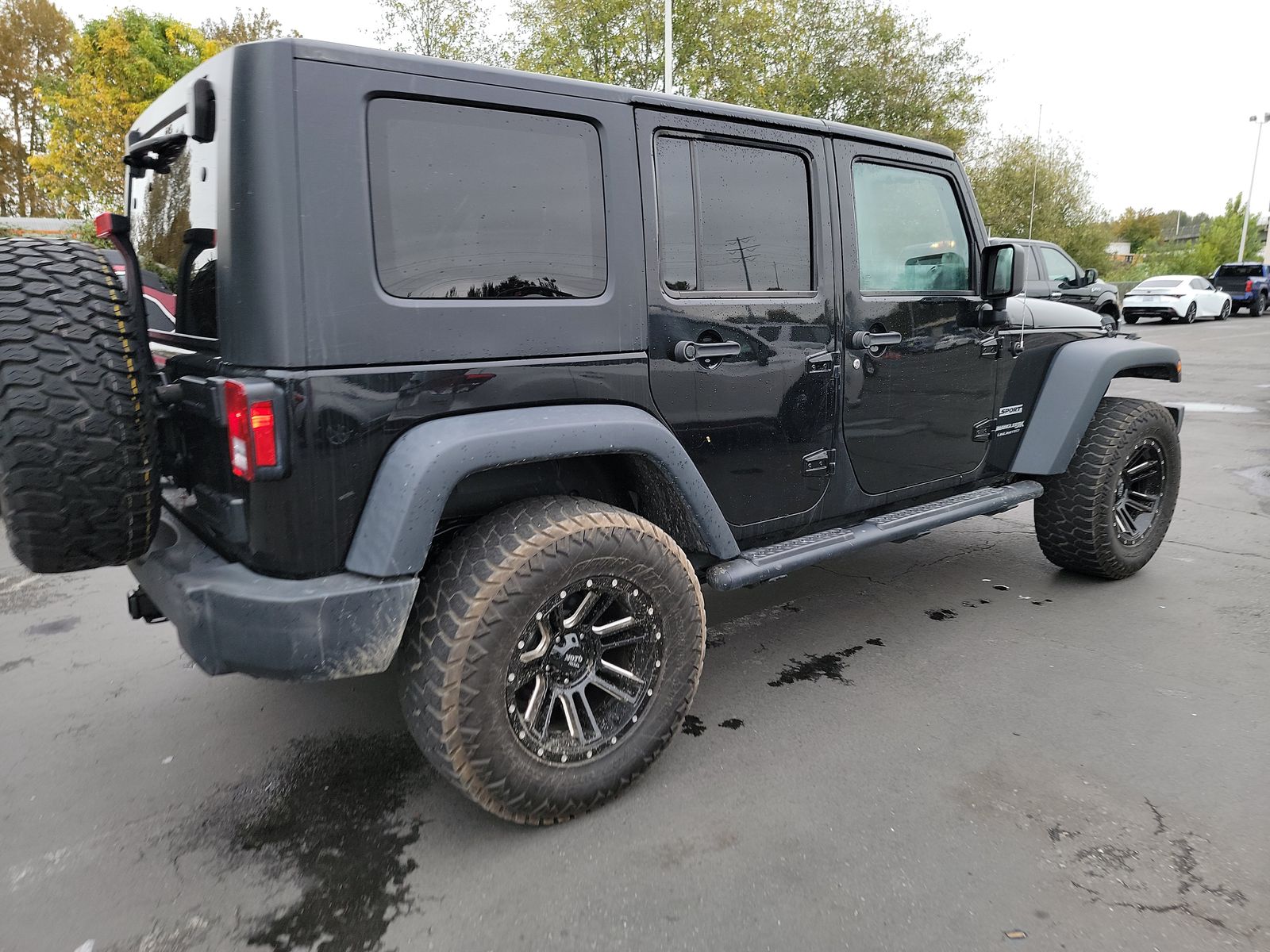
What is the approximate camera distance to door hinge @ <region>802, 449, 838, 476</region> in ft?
10.0

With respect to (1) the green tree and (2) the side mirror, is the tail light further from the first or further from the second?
(1) the green tree

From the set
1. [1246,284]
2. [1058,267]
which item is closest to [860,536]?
[1058,267]

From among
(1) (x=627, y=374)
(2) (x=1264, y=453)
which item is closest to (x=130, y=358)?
(1) (x=627, y=374)

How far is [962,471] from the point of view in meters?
3.74

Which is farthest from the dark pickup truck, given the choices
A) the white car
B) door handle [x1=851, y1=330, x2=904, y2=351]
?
door handle [x1=851, y1=330, x2=904, y2=351]

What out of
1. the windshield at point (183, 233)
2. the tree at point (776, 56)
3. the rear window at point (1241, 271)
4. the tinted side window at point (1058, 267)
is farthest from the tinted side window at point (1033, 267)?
the rear window at point (1241, 271)

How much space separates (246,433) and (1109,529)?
3.90m

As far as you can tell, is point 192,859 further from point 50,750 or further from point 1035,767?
point 1035,767

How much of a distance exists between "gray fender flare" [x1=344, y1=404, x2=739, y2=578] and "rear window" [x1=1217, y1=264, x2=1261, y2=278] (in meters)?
31.9

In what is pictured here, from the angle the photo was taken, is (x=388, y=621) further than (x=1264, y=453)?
No

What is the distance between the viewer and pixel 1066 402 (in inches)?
156

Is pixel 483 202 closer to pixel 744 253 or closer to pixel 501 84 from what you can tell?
pixel 501 84

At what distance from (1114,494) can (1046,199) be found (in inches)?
1383

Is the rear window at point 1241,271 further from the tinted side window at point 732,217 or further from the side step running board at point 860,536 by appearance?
the tinted side window at point 732,217
